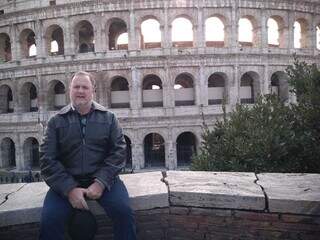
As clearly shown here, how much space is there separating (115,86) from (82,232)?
1847 centimetres

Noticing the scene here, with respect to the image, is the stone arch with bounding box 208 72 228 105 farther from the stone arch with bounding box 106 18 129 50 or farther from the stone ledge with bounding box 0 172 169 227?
the stone ledge with bounding box 0 172 169 227

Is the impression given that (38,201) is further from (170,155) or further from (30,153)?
(30,153)

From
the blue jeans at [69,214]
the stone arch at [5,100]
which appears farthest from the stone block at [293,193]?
the stone arch at [5,100]

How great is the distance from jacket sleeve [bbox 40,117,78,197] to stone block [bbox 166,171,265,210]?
→ 0.95m

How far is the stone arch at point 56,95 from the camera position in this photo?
20.5 meters

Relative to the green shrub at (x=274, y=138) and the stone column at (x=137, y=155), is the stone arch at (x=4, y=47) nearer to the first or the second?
the stone column at (x=137, y=155)

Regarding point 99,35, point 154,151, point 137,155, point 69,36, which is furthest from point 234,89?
point 69,36

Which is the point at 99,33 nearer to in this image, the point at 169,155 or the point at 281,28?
the point at 169,155

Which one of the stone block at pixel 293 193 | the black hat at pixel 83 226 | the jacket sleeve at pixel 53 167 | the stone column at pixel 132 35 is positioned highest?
the stone column at pixel 132 35

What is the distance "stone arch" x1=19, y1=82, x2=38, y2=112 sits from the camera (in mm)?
21062

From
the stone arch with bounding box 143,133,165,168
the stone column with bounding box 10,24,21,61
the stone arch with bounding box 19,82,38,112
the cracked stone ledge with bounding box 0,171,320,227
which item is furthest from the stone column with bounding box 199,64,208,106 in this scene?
the cracked stone ledge with bounding box 0,171,320,227

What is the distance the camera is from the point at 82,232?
114 inches

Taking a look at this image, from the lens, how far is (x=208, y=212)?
10.7 feet

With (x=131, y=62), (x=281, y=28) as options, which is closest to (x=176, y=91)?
(x=131, y=62)
